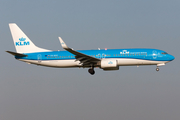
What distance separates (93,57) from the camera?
45344 millimetres

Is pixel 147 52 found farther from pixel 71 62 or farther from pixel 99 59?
pixel 71 62

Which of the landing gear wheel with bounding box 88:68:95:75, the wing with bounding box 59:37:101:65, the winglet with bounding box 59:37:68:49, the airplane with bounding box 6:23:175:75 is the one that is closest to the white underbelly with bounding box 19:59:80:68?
the airplane with bounding box 6:23:175:75

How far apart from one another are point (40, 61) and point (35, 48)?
3.05 meters

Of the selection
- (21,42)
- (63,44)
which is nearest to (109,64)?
(63,44)

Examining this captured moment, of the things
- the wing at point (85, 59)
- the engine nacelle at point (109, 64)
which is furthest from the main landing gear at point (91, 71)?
the engine nacelle at point (109, 64)

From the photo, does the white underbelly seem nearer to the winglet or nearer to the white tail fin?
the white tail fin

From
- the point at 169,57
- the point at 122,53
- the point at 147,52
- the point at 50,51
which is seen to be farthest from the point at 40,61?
the point at 169,57

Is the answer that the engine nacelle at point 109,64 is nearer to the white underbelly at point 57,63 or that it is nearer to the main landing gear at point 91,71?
the main landing gear at point 91,71

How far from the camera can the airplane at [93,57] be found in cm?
4581

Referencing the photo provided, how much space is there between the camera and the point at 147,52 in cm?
4619

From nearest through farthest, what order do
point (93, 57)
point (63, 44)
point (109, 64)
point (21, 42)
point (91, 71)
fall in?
point (63, 44) < point (93, 57) < point (109, 64) < point (91, 71) < point (21, 42)

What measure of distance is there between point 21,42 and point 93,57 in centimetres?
1421

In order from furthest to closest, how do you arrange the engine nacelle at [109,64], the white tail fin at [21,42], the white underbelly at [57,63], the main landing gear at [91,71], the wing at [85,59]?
the white tail fin at [21,42]
the main landing gear at [91,71]
the white underbelly at [57,63]
the engine nacelle at [109,64]
the wing at [85,59]

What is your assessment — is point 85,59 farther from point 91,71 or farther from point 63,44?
point 63,44
